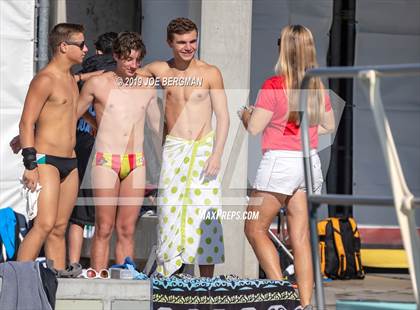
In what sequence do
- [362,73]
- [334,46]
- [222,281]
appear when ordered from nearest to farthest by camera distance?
[362,73] < [222,281] < [334,46]

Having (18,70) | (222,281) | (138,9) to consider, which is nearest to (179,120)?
(222,281)

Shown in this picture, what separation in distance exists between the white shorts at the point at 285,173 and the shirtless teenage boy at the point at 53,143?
1.22m

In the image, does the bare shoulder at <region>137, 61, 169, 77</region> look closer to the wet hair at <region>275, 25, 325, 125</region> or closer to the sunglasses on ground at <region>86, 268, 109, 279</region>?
the wet hair at <region>275, 25, 325, 125</region>

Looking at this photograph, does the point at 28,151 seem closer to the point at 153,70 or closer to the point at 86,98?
the point at 86,98

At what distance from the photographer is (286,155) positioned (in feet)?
23.3

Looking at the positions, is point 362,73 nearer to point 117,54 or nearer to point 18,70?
point 117,54

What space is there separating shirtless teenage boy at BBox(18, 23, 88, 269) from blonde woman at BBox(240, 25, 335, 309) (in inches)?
45.2

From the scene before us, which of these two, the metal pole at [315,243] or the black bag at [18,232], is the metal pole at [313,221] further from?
Result: the black bag at [18,232]

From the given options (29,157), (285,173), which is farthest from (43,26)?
(285,173)

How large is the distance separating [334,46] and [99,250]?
4.40m

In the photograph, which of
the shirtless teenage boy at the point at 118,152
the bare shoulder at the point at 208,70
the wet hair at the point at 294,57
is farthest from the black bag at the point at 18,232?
the wet hair at the point at 294,57

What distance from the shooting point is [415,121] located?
11602 mm

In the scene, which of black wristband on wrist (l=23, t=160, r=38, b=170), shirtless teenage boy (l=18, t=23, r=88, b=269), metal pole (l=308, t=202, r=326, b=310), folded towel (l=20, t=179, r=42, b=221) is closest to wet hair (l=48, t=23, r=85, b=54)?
shirtless teenage boy (l=18, t=23, r=88, b=269)

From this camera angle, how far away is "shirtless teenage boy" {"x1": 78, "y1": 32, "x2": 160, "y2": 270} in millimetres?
7676
